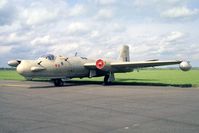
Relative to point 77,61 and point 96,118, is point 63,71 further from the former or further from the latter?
point 96,118

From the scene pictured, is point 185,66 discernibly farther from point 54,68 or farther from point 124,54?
point 124,54

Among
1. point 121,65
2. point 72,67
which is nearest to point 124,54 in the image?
point 121,65

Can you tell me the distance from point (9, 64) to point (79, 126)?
2695cm

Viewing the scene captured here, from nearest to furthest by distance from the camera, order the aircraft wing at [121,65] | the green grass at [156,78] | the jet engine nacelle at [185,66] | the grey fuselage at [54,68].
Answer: the grey fuselage at [54,68]
the jet engine nacelle at [185,66]
the aircraft wing at [121,65]
the green grass at [156,78]

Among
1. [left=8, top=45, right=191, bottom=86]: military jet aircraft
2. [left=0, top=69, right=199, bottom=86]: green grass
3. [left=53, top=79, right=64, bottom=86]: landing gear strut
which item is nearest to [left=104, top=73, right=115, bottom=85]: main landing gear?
[left=8, top=45, right=191, bottom=86]: military jet aircraft

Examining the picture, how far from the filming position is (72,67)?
27.0 meters

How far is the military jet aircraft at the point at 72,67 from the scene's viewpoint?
76.5 feet

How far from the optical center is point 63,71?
26.0 meters

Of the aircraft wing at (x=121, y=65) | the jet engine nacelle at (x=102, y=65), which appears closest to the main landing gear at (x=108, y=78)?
the aircraft wing at (x=121, y=65)

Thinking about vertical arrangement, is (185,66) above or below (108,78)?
above

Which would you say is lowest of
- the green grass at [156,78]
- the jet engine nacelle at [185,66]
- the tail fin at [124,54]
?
the green grass at [156,78]

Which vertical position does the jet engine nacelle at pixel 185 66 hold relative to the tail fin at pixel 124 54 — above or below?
below

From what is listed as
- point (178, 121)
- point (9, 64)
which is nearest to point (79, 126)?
point (178, 121)

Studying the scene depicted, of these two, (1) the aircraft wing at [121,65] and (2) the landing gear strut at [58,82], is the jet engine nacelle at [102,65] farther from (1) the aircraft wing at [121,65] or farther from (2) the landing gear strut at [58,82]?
(2) the landing gear strut at [58,82]
